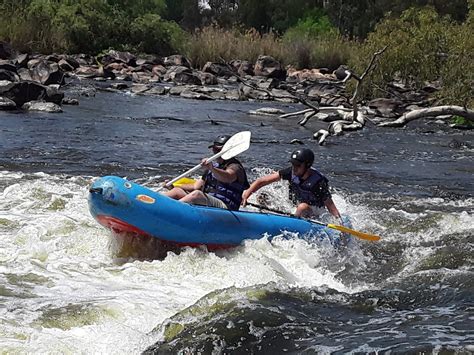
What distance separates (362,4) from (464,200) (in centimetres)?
3745

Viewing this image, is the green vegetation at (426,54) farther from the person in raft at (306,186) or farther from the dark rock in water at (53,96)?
the dark rock in water at (53,96)

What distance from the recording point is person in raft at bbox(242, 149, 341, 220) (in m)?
7.20

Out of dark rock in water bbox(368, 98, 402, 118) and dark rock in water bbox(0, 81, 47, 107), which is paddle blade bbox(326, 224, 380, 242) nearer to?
dark rock in water bbox(0, 81, 47, 107)

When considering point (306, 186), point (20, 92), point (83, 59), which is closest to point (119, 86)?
point (20, 92)

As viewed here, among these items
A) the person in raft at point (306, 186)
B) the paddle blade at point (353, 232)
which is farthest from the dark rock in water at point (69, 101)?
the paddle blade at point (353, 232)

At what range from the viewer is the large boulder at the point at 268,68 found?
1092 inches

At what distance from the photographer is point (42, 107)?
15.4 meters

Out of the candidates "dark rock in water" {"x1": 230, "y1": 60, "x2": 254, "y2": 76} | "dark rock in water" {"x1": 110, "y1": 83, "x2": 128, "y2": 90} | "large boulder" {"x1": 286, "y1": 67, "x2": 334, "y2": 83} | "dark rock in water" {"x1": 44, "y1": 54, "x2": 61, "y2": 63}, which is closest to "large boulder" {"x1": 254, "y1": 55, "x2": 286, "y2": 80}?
"dark rock in water" {"x1": 230, "y1": 60, "x2": 254, "y2": 76}

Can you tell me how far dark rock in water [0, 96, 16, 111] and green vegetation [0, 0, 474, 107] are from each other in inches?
350

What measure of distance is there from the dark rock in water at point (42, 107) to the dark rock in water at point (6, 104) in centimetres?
25

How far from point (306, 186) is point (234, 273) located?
1.71m

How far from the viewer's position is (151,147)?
12.6 meters

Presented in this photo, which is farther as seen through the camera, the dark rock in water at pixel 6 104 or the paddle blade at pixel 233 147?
the dark rock in water at pixel 6 104

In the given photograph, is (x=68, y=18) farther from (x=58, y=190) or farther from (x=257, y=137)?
(x=58, y=190)
